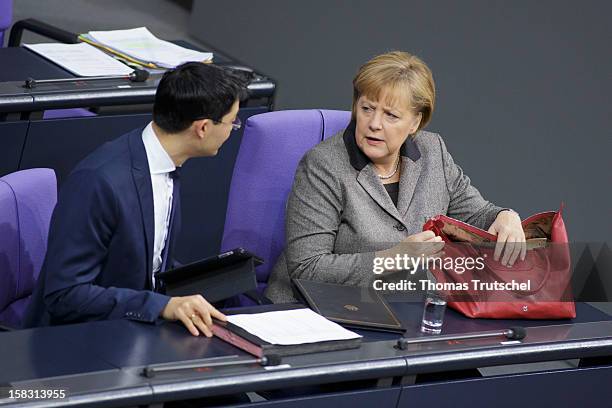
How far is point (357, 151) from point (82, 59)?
5.25 feet

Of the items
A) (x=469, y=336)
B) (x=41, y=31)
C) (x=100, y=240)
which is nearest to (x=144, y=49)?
(x=41, y=31)

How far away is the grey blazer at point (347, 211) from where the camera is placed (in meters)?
3.12

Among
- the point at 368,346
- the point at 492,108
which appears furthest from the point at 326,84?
the point at 368,346

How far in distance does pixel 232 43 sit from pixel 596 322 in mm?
4613

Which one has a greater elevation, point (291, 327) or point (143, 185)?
point (143, 185)

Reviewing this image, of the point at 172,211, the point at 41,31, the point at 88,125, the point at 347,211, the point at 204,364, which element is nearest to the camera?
the point at 204,364

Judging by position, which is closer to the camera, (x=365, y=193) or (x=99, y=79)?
(x=365, y=193)

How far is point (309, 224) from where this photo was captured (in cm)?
315

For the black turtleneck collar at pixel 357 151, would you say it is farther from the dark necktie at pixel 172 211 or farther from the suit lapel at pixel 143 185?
the suit lapel at pixel 143 185

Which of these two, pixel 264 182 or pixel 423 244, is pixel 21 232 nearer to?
pixel 264 182

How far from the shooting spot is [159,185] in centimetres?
289

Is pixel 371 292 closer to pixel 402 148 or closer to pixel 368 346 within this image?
pixel 368 346

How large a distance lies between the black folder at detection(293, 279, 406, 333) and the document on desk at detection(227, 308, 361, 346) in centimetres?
5

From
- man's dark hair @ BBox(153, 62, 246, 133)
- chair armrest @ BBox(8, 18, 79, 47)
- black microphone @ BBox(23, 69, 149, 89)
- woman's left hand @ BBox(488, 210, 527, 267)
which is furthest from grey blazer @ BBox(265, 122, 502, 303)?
chair armrest @ BBox(8, 18, 79, 47)
